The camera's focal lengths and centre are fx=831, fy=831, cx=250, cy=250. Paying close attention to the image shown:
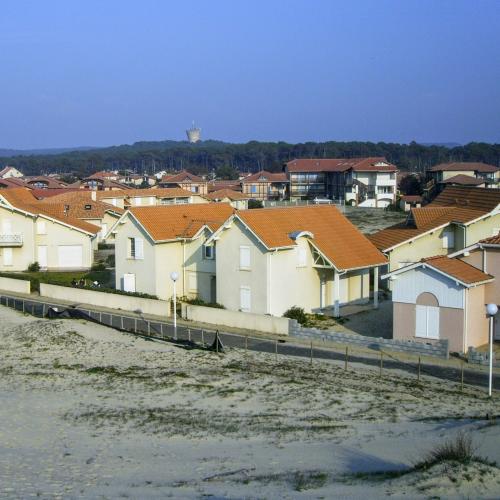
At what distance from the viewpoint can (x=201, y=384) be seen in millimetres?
23469

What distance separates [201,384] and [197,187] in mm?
88363

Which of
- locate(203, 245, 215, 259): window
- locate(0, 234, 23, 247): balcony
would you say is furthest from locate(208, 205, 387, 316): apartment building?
locate(0, 234, 23, 247): balcony

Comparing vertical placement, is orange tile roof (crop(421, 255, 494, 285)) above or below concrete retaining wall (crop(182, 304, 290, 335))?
above

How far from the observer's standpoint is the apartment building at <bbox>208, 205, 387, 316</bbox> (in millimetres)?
33125

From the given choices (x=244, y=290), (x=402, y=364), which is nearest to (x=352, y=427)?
(x=402, y=364)

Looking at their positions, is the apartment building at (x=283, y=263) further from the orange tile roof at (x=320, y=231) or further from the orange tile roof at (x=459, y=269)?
the orange tile roof at (x=459, y=269)

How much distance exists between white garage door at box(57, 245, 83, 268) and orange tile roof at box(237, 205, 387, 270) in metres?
17.3

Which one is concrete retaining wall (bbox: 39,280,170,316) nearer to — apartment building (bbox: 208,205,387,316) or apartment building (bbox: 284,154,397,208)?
apartment building (bbox: 208,205,387,316)

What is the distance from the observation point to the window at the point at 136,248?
125ft

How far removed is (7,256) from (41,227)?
2.56 m

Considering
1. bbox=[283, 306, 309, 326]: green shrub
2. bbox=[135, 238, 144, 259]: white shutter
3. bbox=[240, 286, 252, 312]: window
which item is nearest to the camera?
bbox=[283, 306, 309, 326]: green shrub

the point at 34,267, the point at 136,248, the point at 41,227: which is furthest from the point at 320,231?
the point at 41,227

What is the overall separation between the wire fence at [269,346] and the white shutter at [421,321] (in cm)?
142

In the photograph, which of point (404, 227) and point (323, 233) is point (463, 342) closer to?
point (323, 233)
